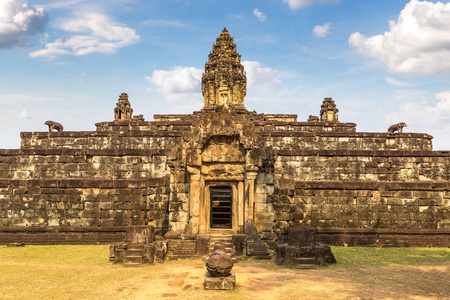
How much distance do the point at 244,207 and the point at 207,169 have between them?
2.31 metres

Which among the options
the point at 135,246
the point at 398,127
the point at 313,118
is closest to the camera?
the point at 135,246

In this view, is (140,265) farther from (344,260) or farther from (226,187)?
(344,260)

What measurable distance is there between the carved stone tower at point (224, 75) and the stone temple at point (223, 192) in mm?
12403

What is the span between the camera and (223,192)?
15.8 meters

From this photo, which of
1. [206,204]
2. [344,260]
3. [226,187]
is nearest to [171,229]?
[206,204]

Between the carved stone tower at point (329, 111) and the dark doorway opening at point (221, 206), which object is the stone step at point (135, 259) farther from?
the carved stone tower at point (329, 111)

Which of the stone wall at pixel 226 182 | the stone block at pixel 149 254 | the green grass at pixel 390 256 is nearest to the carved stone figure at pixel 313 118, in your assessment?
the stone wall at pixel 226 182

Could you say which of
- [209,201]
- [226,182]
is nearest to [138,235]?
[209,201]

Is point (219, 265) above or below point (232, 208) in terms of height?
below

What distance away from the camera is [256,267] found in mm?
12602

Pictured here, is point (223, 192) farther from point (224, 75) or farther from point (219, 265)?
point (224, 75)

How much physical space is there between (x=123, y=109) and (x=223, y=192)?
28.5 meters

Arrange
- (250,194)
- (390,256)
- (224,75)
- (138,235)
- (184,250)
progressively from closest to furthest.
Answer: (138,235), (184,250), (250,194), (390,256), (224,75)

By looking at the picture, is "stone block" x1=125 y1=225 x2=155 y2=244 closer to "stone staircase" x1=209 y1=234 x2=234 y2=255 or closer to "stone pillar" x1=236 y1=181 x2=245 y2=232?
"stone staircase" x1=209 y1=234 x2=234 y2=255
